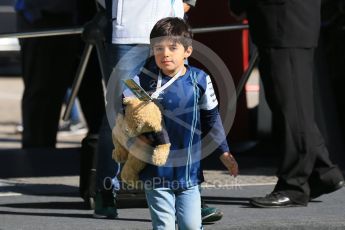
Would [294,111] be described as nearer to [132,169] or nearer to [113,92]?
[113,92]

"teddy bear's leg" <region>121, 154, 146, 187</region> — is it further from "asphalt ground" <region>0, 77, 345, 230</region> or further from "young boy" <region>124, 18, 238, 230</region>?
"asphalt ground" <region>0, 77, 345, 230</region>

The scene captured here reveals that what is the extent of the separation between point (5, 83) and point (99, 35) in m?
9.71

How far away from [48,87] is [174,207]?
11.5ft

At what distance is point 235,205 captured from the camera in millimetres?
5914

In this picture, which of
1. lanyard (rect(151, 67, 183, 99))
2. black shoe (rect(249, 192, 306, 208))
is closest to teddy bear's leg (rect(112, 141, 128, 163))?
lanyard (rect(151, 67, 183, 99))

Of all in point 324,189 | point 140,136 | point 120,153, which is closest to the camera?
point 140,136

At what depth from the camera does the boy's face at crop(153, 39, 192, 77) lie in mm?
4609

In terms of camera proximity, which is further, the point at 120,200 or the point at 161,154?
the point at 120,200

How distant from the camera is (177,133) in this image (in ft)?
15.4

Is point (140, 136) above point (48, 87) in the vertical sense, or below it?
above

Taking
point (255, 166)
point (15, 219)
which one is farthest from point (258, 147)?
point (15, 219)

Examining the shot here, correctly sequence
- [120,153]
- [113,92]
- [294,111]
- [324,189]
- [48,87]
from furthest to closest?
1. [48,87]
2. [324,189]
3. [294,111]
4. [113,92]
5. [120,153]

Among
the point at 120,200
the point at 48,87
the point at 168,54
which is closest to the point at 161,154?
the point at 168,54

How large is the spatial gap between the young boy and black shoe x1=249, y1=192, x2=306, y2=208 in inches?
43.1
